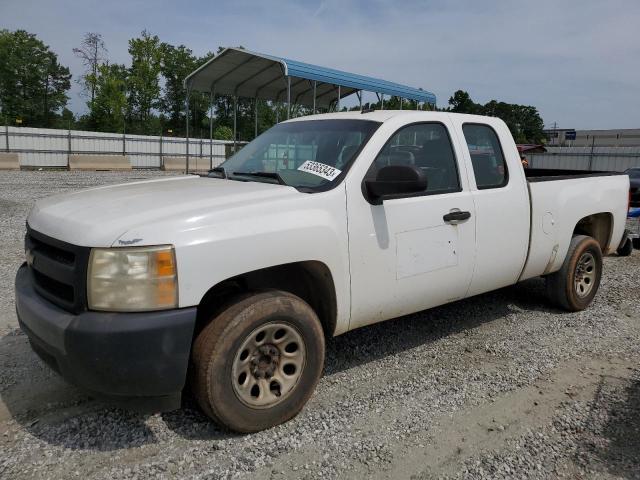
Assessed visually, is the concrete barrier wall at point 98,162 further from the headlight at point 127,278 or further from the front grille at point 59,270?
the headlight at point 127,278

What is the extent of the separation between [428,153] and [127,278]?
2.41 m

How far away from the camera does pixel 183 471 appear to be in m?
2.61

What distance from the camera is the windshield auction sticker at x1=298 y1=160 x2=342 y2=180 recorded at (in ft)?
10.8

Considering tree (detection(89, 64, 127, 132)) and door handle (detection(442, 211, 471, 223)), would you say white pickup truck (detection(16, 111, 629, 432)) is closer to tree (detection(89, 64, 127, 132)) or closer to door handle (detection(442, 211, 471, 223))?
door handle (detection(442, 211, 471, 223))

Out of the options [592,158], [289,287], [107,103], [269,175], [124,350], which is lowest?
[124,350]

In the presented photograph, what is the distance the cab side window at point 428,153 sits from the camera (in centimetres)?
364

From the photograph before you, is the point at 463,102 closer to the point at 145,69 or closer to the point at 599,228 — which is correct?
the point at 145,69

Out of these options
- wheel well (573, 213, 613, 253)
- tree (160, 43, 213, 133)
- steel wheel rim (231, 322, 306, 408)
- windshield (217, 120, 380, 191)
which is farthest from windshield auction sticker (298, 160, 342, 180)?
tree (160, 43, 213, 133)

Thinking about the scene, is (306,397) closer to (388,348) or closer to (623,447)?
(388,348)

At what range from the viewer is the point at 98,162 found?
2591 cm

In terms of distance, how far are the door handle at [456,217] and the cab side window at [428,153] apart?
0.19 m

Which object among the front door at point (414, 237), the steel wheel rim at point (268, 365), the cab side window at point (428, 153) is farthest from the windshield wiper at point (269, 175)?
the steel wheel rim at point (268, 365)

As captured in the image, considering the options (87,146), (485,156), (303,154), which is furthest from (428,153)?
(87,146)

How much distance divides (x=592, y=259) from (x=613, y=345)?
48.3 inches
